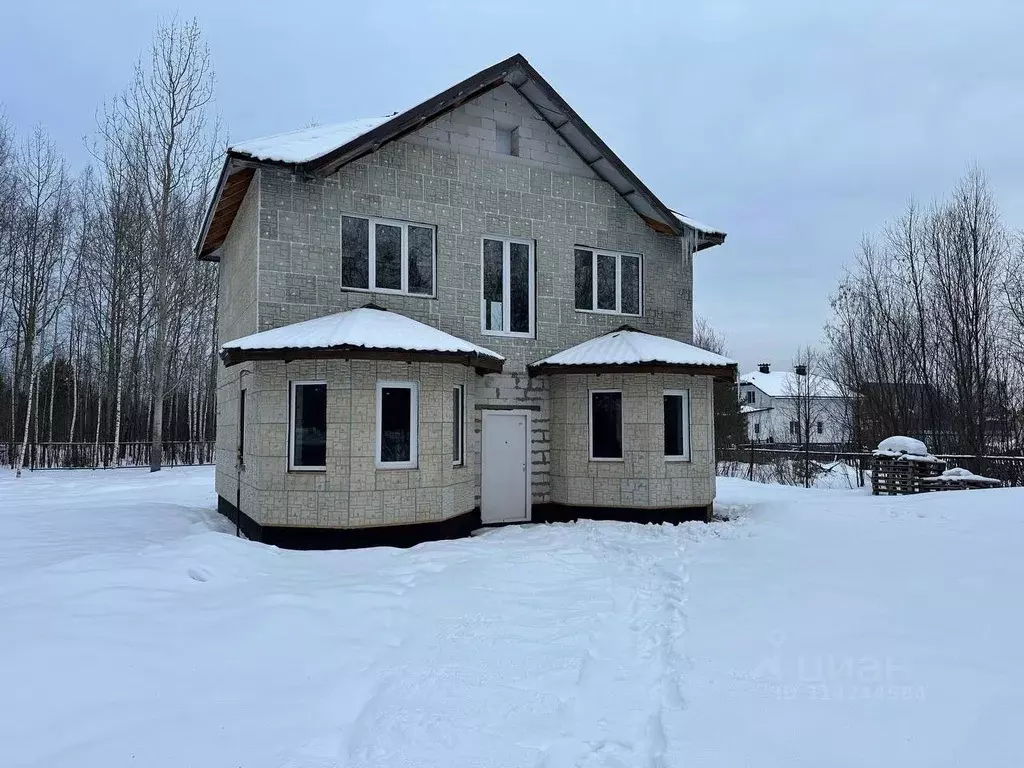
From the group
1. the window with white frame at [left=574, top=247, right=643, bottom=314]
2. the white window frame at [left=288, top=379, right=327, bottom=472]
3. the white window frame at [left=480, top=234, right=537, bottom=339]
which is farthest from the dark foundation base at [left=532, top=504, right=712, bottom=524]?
the white window frame at [left=288, top=379, right=327, bottom=472]

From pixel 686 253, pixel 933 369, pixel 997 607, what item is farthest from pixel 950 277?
pixel 997 607

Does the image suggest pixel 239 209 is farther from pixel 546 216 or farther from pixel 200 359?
pixel 200 359

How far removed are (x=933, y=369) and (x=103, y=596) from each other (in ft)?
83.5

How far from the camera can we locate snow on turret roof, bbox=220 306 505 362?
8.70 metres

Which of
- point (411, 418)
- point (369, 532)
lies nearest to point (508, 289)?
point (411, 418)

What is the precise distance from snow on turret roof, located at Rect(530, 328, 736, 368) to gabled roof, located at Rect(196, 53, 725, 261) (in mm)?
2613

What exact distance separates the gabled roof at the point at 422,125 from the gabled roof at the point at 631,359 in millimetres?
2785

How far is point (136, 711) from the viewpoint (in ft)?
12.2

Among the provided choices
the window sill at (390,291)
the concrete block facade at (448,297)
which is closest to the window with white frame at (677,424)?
the concrete block facade at (448,297)

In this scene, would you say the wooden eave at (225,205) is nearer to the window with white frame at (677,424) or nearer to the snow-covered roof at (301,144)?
the snow-covered roof at (301,144)

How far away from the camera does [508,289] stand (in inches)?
471

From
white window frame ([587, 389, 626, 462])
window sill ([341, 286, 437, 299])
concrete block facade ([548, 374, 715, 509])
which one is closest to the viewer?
window sill ([341, 286, 437, 299])

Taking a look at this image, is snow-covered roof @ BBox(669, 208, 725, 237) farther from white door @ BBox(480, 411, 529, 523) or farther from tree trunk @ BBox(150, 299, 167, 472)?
tree trunk @ BBox(150, 299, 167, 472)

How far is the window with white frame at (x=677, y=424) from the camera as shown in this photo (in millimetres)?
11828
